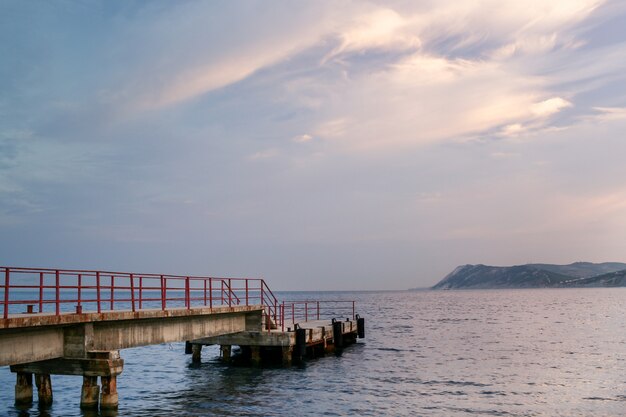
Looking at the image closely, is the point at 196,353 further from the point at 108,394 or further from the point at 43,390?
the point at 108,394

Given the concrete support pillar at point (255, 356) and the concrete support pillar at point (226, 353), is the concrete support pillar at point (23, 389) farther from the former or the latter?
the concrete support pillar at point (226, 353)

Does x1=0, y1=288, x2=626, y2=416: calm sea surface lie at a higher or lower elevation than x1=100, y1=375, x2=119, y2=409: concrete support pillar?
lower

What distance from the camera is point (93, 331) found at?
832 inches

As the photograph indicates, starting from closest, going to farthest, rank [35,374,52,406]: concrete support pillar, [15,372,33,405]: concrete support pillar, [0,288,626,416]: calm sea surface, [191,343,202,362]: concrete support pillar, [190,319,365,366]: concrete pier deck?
[15,372,33,405]: concrete support pillar → [35,374,52,406]: concrete support pillar → [0,288,626,416]: calm sea surface → [190,319,365,366]: concrete pier deck → [191,343,202,362]: concrete support pillar

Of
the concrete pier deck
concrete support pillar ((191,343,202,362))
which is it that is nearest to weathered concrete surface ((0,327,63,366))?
the concrete pier deck

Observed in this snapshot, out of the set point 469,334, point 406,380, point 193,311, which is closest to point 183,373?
point 193,311

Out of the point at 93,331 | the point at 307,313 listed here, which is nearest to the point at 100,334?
the point at 93,331

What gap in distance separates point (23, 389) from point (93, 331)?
17.2 ft

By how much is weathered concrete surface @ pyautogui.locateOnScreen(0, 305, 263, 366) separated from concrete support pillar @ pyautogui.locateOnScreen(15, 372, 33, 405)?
426 centimetres

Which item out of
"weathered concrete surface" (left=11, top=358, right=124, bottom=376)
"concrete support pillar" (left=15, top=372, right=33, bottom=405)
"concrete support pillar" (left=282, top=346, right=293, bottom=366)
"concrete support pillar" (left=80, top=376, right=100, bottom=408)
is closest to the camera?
"weathered concrete surface" (left=11, top=358, right=124, bottom=376)

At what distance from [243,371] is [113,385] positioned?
518 inches

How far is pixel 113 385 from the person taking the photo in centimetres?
2108

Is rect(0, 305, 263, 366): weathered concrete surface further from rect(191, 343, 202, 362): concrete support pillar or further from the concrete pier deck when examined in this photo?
rect(191, 343, 202, 362): concrete support pillar

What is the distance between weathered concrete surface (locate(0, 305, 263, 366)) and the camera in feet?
59.4
